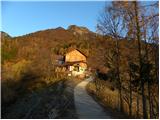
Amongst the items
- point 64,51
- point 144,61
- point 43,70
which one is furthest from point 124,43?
point 64,51

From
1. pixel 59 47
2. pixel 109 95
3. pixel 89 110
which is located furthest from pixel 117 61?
pixel 59 47

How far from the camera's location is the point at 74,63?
5744cm

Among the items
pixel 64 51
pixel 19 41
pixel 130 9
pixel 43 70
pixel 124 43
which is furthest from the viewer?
pixel 64 51

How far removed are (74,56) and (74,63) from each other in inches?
42.4

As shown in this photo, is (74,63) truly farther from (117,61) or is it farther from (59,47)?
(117,61)

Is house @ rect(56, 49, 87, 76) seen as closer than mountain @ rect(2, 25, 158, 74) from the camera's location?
No

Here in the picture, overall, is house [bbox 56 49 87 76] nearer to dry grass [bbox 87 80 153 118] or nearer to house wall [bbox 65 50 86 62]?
house wall [bbox 65 50 86 62]

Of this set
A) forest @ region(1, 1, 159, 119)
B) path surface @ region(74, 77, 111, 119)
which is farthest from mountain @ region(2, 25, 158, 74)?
path surface @ region(74, 77, 111, 119)

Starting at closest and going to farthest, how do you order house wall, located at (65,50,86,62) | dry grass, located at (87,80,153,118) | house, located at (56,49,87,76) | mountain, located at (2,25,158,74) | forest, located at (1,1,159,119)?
1. forest, located at (1,1,159,119)
2. mountain, located at (2,25,158,74)
3. dry grass, located at (87,80,153,118)
4. house, located at (56,49,87,76)
5. house wall, located at (65,50,86,62)

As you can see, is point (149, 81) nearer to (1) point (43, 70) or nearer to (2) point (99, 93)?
(2) point (99, 93)

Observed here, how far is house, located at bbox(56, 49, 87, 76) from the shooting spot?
53484 millimetres

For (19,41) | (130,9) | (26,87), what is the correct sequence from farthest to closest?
(26,87) < (19,41) < (130,9)

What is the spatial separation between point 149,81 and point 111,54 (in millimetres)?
4490

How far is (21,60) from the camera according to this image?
94.4 feet
